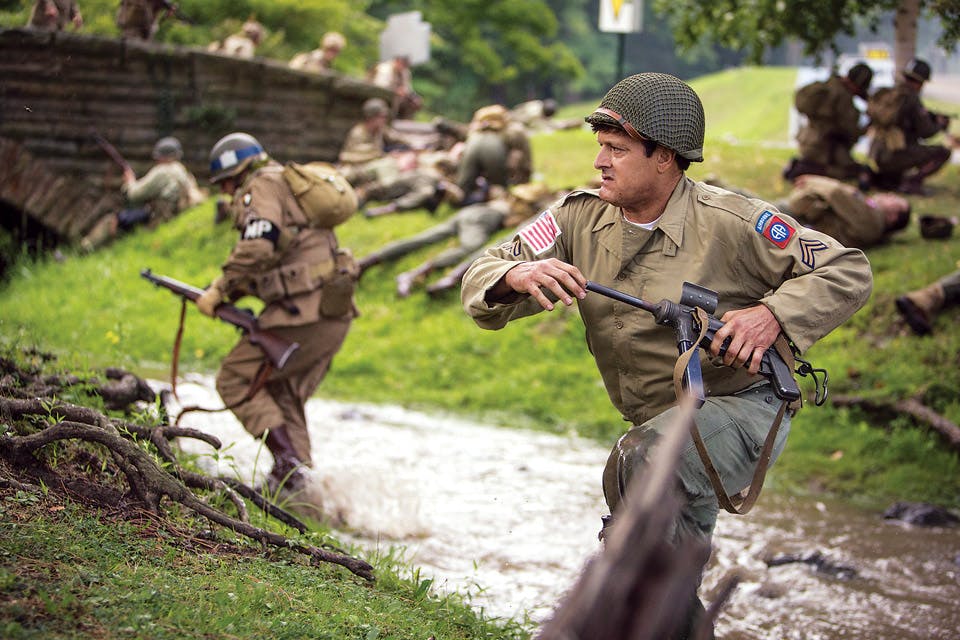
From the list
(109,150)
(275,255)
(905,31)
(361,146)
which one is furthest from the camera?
(361,146)

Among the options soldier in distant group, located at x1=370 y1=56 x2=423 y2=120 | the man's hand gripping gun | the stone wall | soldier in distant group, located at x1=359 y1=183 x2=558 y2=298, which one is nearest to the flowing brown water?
the man's hand gripping gun

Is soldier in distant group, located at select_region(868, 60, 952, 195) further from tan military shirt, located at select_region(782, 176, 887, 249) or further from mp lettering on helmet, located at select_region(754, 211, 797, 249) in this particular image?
mp lettering on helmet, located at select_region(754, 211, 797, 249)

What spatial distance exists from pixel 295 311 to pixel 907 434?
4818 millimetres

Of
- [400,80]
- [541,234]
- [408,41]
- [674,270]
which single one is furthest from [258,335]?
[408,41]

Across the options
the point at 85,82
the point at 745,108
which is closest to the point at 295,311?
the point at 85,82

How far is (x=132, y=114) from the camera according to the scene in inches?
711

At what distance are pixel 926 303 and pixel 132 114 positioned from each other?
1275cm

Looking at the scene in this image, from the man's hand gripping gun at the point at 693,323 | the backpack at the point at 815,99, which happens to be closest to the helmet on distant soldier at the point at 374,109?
the backpack at the point at 815,99

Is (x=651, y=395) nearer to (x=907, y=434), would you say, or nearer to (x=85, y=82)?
(x=907, y=434)

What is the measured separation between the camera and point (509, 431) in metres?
10.1

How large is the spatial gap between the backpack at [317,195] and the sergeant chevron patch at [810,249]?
3664 mm

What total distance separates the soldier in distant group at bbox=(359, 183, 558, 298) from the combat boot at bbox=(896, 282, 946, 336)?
538cm

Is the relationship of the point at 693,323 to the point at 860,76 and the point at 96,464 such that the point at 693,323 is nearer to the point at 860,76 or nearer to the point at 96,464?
the point at 96,464

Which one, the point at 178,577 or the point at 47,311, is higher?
the point at 178,577
